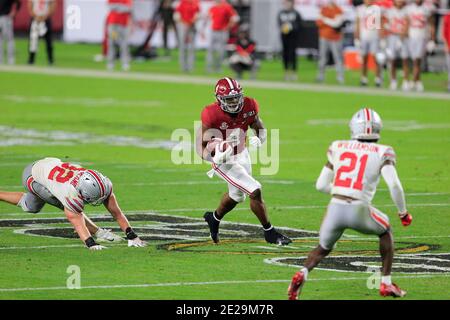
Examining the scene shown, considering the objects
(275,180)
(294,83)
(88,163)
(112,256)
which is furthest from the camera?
A: (294,83)

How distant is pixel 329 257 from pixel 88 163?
693 cm

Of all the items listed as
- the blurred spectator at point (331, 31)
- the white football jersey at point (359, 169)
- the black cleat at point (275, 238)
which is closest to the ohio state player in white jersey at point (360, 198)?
the white football jersey at point (359, 169)

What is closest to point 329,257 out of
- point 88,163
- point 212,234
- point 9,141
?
point 212,234

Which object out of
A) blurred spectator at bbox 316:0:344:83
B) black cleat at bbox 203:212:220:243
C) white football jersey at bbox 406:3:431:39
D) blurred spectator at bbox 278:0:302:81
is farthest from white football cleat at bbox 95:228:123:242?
blurred spectator at bbox 278:0:302:81

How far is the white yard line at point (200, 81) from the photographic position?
2784 centimetres

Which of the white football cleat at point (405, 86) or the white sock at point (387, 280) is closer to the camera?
the white sock at point (387, 280)

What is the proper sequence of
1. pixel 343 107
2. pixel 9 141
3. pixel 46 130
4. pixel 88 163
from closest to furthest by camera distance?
pixel 88 163, pixel 9 141, pixel 46 130, pixel 343 107

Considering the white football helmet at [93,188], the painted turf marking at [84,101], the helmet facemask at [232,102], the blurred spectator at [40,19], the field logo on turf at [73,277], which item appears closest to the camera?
the field logo on turf at [73,277]

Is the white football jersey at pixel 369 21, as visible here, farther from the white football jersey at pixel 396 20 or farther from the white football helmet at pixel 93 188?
the white football helmet at pixel 93 188

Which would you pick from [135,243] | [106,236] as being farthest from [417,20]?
[135,243]

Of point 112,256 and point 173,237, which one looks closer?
point 112,256

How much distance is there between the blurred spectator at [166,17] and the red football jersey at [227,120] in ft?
85.5

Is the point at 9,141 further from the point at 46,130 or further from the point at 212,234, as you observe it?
the point at 212,234
